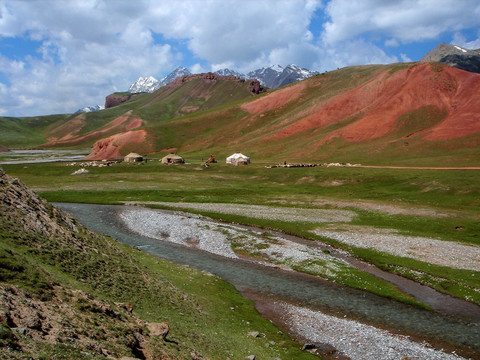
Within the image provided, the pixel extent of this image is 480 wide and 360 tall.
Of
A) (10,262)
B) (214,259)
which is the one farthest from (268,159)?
(10,262)

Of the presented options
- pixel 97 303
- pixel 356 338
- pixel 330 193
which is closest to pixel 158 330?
pixel 97 303

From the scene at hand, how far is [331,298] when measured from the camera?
32.0 metres

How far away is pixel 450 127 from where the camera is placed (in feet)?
439

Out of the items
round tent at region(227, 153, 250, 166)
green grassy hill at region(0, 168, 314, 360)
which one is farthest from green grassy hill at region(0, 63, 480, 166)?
green grassy hill at region(0, 168, 314, 360)

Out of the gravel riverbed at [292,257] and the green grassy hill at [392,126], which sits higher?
the green grassy hill at [392,126]

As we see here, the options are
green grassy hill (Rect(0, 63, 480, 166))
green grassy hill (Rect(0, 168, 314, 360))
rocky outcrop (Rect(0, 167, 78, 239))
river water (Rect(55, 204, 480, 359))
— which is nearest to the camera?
green grassy hill (Rect(0, 168, 314, 360))

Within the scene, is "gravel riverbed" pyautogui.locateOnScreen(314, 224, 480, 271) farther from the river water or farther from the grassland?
the river water

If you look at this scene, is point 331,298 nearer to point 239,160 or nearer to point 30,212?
point 30,212

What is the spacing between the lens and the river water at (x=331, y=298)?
2616cm

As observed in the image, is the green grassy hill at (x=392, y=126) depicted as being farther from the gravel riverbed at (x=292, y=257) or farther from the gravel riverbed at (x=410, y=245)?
the gravel riverbed at (x=292, y=257)

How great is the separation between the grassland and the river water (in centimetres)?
343

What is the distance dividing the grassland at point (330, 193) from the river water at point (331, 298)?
3429 mm

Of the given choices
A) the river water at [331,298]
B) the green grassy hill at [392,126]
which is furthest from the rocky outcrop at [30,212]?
the green grassy hill at [392,126]

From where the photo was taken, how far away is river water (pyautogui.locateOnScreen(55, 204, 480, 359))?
26156mm
